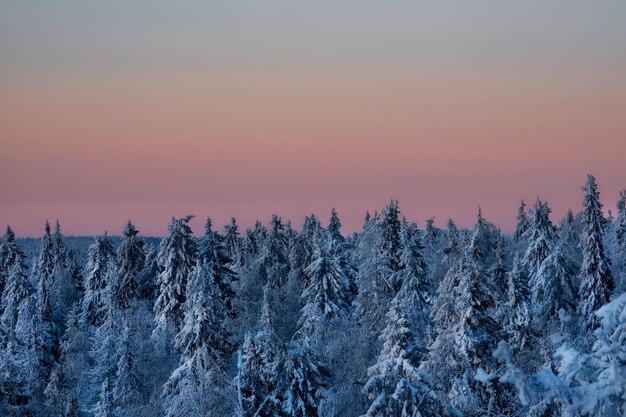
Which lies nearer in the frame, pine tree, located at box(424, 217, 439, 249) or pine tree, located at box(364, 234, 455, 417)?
pine tree, located at box(364, 234, 455, 417)

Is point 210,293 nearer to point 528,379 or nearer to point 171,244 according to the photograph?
point 171,244

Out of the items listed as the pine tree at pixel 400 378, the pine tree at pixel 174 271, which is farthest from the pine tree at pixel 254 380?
the pine tree at pixel 174 271

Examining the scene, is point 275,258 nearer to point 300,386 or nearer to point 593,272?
point 593,272

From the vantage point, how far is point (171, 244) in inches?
3051

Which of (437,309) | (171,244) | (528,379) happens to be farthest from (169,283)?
(528,379)

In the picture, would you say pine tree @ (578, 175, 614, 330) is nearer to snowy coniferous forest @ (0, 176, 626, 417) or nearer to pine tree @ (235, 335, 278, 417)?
snowy coniferous forest @ (0, 176, 626, 417)

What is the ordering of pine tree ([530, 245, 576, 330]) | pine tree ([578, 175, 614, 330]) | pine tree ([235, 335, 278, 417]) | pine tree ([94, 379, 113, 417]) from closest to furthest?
pine tree ([235, 335, 278, 417]) → pine tree ([94, 379, 113, 417]) → pine tree ([578, 175, 614, 330]) → pine tree ([530, 245, 576, 330])

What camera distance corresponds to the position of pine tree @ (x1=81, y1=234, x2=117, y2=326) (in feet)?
284

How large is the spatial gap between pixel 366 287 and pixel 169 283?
60.9ft

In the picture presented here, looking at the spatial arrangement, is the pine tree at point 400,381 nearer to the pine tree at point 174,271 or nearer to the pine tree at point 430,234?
the pine tree at point 174,271

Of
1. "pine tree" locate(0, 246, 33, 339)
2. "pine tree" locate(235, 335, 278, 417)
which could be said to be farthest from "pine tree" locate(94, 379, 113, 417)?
"pine tree" locate(0, 246, 33, 339)

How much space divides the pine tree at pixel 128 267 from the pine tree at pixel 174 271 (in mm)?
9631

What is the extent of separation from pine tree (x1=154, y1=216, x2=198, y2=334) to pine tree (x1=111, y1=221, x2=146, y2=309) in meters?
9.63

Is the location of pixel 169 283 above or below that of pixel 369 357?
above
